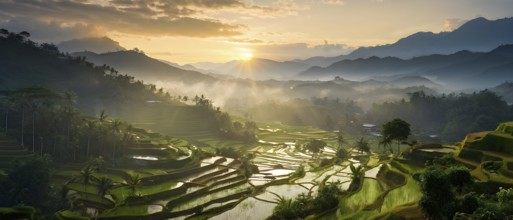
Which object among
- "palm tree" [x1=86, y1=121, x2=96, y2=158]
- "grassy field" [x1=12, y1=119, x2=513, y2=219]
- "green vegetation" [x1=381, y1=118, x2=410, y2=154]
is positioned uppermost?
"green vegetation" [x1=381, y1=118, x2=410, y2=154]

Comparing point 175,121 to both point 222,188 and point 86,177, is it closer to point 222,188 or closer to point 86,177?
point 222,188

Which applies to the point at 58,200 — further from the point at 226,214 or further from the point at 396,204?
the point at 396,204

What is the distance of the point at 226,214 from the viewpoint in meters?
44.4

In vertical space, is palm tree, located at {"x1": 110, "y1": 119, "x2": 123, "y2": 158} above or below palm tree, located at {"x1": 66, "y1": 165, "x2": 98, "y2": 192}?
above

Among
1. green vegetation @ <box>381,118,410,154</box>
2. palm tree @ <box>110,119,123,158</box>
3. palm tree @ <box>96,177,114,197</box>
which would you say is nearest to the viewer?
palm tree @ <box>96,177,114,197</box>

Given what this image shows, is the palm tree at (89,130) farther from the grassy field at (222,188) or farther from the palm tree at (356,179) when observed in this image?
the palm tree at (356,179)

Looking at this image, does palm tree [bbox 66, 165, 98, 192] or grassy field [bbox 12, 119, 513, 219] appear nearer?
grassy field [bbox 12, 119, 513, 219]

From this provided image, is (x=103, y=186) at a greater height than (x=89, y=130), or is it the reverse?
(x=89, y=130)

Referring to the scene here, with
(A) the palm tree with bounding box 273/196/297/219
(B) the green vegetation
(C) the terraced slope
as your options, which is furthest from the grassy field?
(C) the terraced slope

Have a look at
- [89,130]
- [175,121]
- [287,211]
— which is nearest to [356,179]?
[287,211]

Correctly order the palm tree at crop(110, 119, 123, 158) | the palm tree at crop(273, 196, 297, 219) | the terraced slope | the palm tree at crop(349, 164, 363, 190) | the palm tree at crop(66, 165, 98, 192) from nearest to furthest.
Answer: the palm tree at crop(273, 196, 297, 219) < the palm tree at crop(349, 164, 363, 190) < the palm tree at crop(66, 165, 98, 192) < the palm tree at crop(110, 119, 123, 158) < the terraced slope

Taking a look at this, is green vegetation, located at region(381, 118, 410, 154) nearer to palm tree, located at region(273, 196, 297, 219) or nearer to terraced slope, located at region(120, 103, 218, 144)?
palm tree, located at region(273, 196, 297, 219)

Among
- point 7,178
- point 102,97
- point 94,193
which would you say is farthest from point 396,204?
point 102,97

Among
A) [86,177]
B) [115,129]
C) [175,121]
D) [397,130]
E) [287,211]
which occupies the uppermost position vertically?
[397,130]
